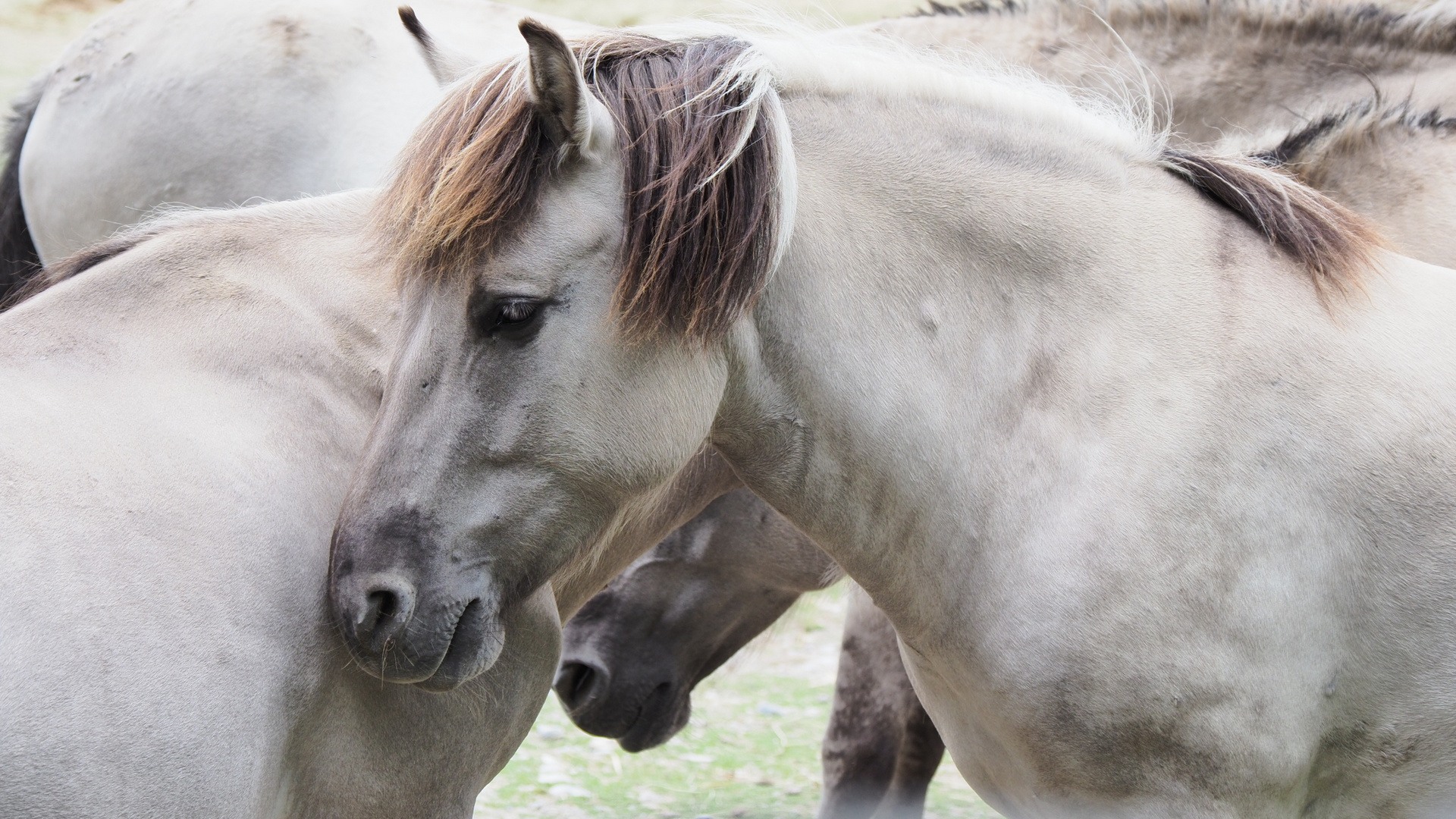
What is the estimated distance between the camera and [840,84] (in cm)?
216

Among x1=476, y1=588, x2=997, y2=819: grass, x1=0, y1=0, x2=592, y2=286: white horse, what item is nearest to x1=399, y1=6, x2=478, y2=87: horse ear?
x1=0, y1=0, x2=592, y2=286: white horse

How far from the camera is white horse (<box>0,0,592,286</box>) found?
3693mm

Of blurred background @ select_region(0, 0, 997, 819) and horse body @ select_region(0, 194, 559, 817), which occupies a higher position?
horse body @ select_region(0, 194, 559, 817)

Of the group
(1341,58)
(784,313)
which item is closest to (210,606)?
(784,313)

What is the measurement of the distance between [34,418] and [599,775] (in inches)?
121

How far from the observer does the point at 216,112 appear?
12.2 feet

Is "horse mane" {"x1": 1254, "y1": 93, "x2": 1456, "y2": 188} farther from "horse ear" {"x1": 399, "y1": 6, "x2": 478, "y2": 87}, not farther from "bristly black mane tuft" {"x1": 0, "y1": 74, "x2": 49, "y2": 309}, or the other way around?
"bristly black mane tuft" {"x1": 0, "y1": 74, "x2": 49, "y2": 309}

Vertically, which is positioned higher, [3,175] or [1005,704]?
[1005,704]

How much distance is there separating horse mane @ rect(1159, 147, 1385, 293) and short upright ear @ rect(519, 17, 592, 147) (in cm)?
113

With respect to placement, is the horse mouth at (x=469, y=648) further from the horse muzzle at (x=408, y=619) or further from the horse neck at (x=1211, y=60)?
the horse neck at (x=1211, y=60)

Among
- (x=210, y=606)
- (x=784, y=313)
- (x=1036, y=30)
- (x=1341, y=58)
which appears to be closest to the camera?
(x=210, y=606)

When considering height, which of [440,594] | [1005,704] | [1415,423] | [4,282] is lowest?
[4,282]

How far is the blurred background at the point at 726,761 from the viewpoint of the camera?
4180 millimetres

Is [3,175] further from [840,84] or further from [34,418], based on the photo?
[840,84]
